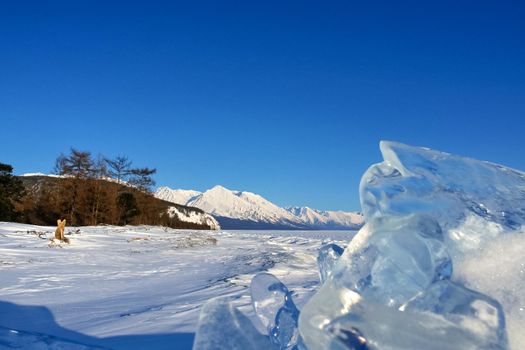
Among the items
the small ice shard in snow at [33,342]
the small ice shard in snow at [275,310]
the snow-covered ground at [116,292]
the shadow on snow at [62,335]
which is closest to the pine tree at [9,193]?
the snow-covered ground at [116,292]

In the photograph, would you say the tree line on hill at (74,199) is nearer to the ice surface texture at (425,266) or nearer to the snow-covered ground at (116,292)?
the snow-covered ground at (116,292)

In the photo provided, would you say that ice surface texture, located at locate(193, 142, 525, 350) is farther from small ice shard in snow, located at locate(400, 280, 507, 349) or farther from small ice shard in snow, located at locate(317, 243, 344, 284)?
small ice shard in snow, located at locate(317, 243, 344, 284)

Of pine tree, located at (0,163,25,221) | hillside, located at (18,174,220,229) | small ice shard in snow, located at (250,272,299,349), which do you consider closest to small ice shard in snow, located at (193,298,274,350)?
small ice shard in snow, located at (250,272,299,349)

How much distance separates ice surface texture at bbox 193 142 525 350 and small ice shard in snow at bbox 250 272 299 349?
11.0 inches

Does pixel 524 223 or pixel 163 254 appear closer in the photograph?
pixel 524 223

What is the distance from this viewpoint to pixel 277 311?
68.7 inches

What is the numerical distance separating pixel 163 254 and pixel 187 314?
272 inches

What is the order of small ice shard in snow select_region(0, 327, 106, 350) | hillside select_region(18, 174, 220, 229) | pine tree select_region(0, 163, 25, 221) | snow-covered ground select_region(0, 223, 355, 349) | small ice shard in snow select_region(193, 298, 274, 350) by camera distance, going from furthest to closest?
hillside select_region(18, 174, 220, 229) → pine tree select_region(0, 163, 25, 221) → snow-covered ground select_region(0, 223, 355, 349) → small ice shard in snow select_region(0, 327, 106, 350) → small ice shard in snow select_region(193, 298, 274, 350)

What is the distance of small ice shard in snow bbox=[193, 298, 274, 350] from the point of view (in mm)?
1557

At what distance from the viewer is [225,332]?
63.3 inches

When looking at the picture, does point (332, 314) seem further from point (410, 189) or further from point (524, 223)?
point (524, 223)

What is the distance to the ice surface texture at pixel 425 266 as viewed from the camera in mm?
1168

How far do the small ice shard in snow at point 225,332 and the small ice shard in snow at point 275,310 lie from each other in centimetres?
5

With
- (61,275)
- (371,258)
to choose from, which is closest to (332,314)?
(371,258)
